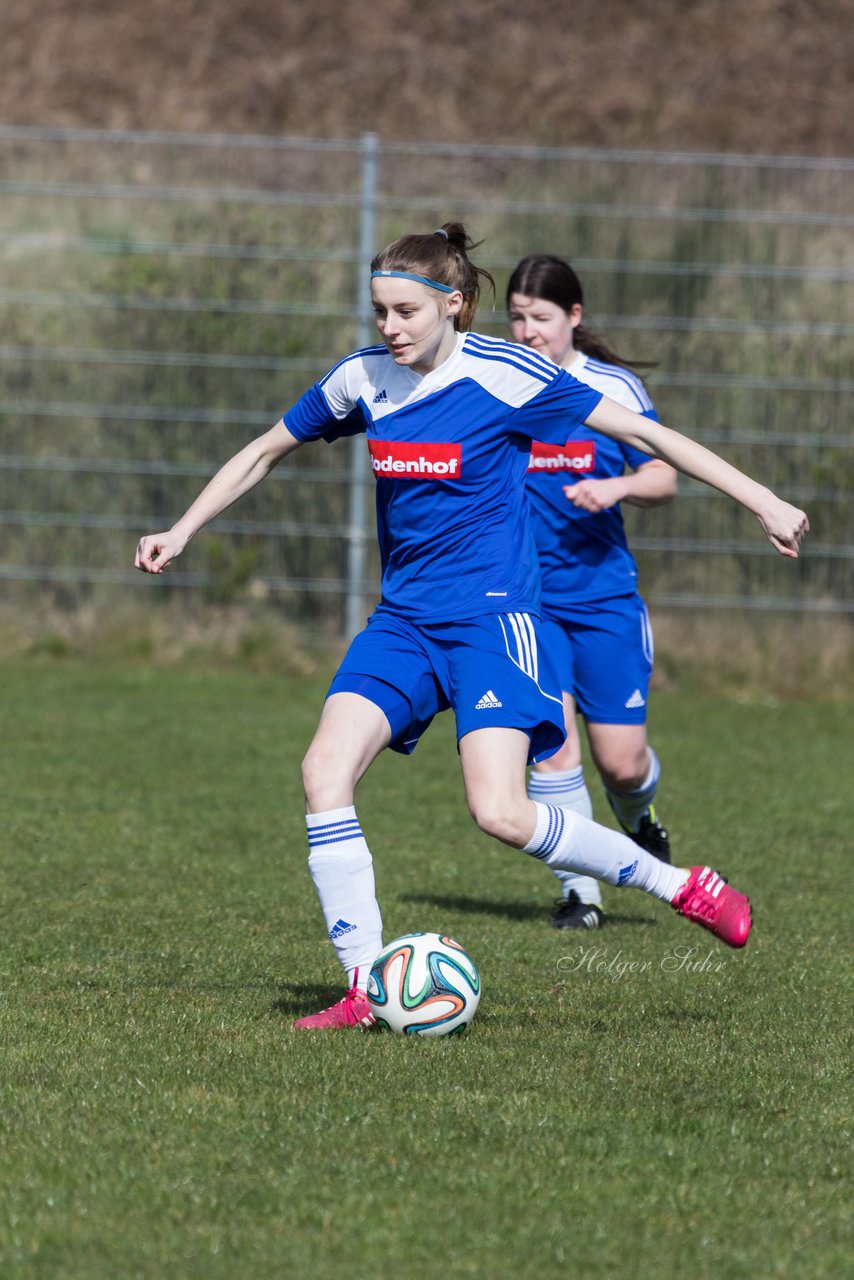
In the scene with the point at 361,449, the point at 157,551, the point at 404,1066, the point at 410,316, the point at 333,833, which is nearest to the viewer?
the point at 404,1066

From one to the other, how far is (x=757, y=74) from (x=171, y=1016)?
1625 cm

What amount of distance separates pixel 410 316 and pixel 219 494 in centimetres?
74

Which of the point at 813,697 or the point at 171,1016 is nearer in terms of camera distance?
the point at 171,1016

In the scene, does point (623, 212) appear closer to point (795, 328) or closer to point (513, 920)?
point (795, 328)

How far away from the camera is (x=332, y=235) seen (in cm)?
1250

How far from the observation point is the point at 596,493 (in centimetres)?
594

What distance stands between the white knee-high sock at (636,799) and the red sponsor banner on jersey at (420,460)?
2.04 meters

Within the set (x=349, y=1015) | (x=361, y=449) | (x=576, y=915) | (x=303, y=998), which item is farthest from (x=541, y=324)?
(x=361, y=449)

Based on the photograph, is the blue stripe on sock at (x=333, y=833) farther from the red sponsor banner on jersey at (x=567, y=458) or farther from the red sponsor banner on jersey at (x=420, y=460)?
the red sponsor banner on jersey at (x=567, y=458)

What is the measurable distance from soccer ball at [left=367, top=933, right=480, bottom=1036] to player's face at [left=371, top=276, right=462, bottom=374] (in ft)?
5.18

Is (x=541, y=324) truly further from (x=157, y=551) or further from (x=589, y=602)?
(x=157, y=551)

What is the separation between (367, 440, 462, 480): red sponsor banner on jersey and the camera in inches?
195

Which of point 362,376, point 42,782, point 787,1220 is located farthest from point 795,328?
point 787,1220

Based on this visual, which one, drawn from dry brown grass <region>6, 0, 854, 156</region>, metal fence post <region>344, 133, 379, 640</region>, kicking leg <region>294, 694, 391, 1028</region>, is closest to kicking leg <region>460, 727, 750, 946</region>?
kicking leg <region>294, 694, 391, 1028</region>
